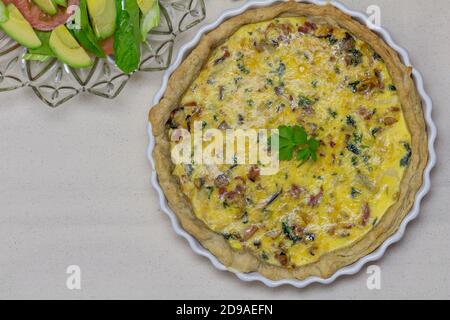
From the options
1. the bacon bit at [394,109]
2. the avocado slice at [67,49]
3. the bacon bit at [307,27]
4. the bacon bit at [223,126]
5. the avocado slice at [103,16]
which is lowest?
the bacon bit at [223,126]

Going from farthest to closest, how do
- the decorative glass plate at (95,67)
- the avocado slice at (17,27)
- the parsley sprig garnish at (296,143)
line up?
the decorative glass plate at (95,67) < the avocado slice at (17,27) < the parsley sprig garnish at (296,143)

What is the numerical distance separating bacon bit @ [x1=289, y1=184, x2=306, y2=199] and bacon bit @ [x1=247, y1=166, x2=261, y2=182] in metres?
0.15

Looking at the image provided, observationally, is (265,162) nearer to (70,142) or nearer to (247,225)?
(247,225)

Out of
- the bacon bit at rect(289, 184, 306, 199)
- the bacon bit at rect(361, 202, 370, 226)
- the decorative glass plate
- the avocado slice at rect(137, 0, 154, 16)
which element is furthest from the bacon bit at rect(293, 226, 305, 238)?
the avocado slice at rect(137, 0, 154, 16)

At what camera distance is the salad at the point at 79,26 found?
264 cm

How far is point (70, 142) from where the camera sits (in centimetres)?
297

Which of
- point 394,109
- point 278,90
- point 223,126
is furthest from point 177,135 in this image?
point 394,109

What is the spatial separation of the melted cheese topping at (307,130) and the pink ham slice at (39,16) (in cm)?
60

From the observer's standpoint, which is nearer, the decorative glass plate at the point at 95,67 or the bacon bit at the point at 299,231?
the bacon bit at the point at 299,231

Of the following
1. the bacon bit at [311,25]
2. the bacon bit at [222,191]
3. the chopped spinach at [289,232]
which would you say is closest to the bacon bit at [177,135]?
the bacon bit at [222,191]

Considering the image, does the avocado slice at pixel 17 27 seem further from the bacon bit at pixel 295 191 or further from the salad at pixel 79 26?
the bacon bit at pixel 295 191

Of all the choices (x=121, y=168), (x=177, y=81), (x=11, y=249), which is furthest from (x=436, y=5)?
(x=11, y=249)

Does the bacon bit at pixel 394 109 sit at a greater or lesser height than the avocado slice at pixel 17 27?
lesser

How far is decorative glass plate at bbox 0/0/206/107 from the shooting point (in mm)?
2805
